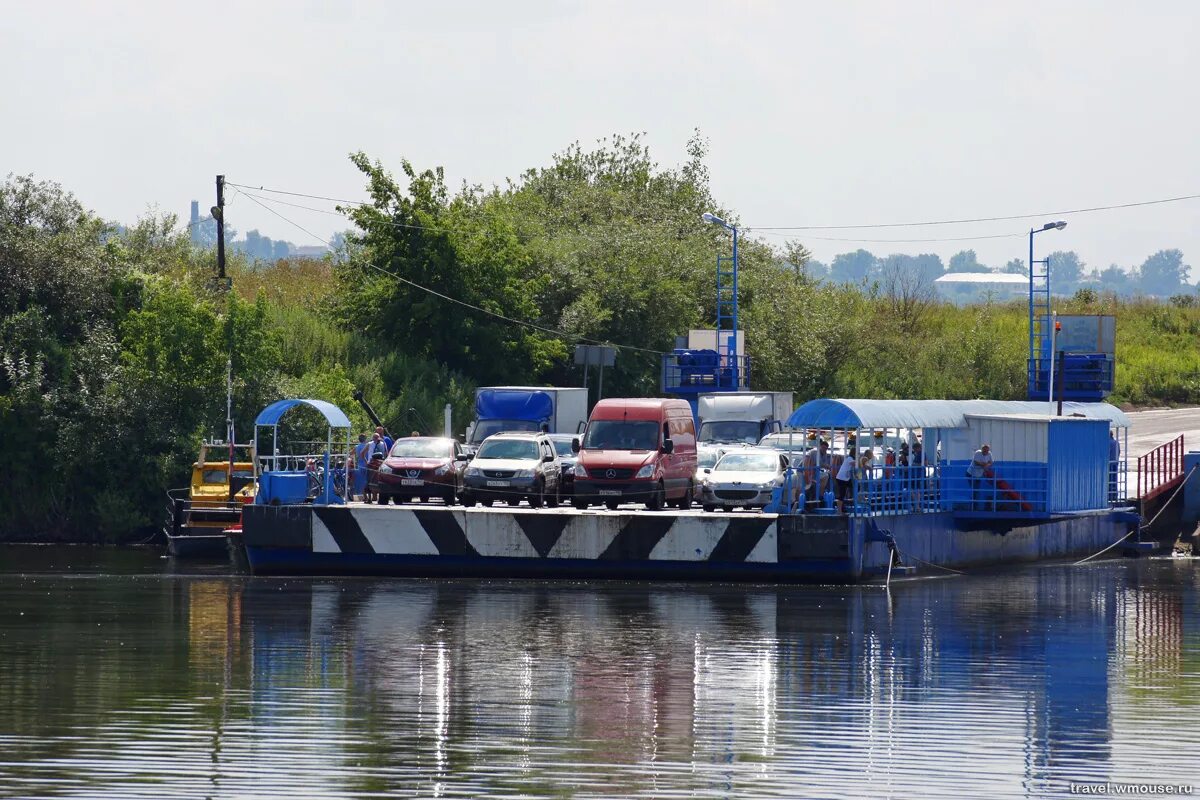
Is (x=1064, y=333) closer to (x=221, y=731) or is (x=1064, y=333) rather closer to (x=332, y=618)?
(x=332, y=618)

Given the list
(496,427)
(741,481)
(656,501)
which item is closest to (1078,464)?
(741,481)

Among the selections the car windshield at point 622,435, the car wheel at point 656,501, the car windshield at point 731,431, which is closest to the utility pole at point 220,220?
the car windshield at point 731,431

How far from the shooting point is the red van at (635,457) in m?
37.2

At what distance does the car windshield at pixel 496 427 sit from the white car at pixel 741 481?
835 centimetres

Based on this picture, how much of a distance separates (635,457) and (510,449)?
2970 mm

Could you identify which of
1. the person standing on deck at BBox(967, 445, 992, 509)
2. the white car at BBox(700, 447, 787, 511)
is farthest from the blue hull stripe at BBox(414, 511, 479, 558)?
the person standing on deck at BBox(967, 445, 992, 509)

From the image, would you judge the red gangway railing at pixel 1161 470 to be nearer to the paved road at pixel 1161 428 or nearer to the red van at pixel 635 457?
the paved road at pixel 1161 428

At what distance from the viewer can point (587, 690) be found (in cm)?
2173

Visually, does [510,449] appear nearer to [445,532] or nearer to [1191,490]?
[445,532]

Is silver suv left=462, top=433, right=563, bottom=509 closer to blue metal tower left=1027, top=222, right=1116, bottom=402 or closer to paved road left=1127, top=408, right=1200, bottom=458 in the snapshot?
blue metal tower left=1027, top=222, right=1116, bottom=402

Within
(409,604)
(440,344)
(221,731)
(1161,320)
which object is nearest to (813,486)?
(409,604)

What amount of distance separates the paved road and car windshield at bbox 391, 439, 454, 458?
102ft

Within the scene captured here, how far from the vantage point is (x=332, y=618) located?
2923cm

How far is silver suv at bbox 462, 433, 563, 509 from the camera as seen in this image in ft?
123
